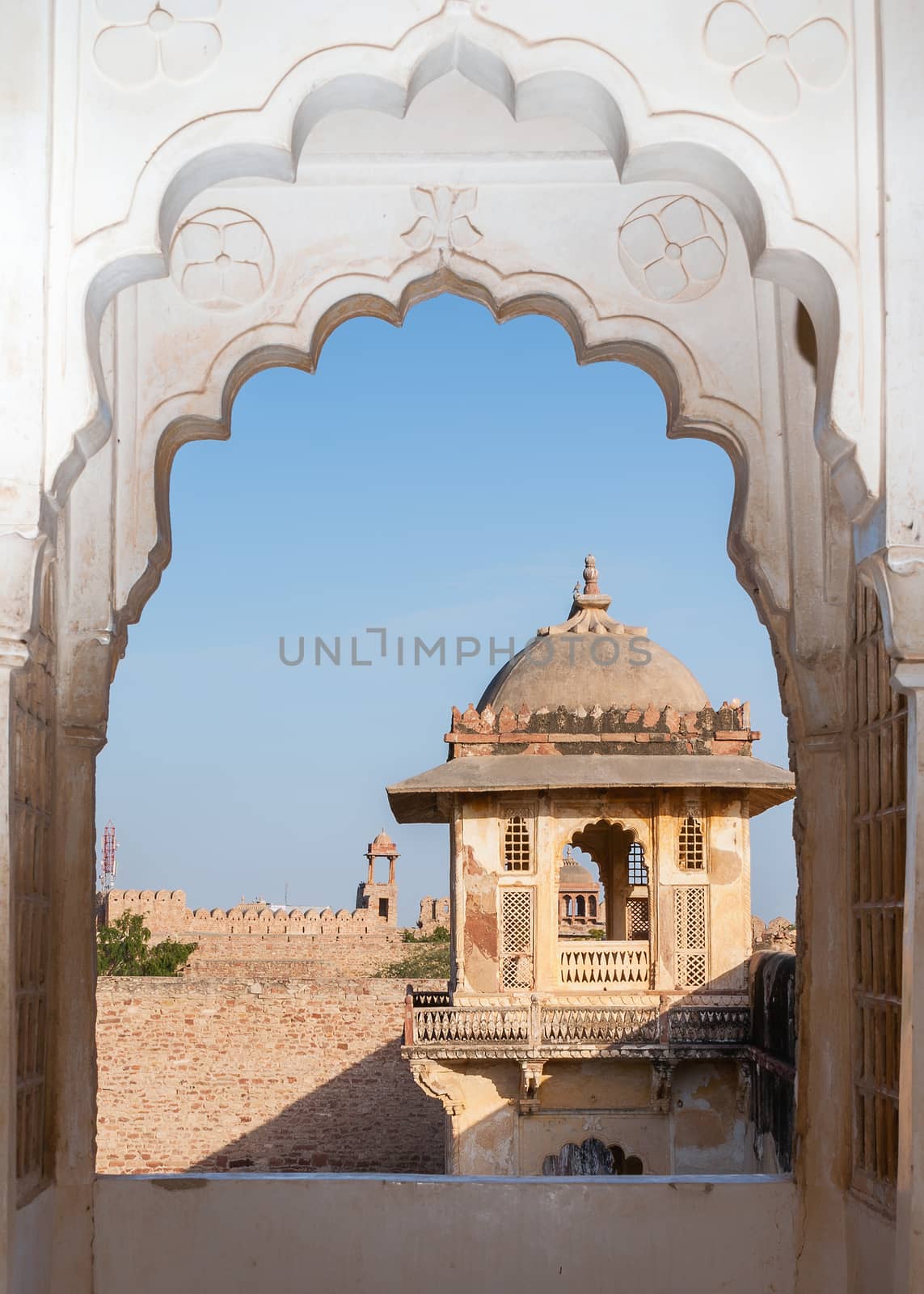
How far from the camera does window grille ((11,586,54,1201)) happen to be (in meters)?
4.43

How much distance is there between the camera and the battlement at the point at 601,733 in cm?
1920

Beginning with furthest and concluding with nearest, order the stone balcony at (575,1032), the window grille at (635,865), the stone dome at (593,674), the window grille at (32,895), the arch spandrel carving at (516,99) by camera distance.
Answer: the window grille at (635,865), the stone dome at (593,674), the stone balcony at (575,1032), the window grille at (32,895), the arch spandrel carving at (516,99)

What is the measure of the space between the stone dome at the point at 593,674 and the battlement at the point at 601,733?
17 centimetres

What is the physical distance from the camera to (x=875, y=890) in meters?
4.72

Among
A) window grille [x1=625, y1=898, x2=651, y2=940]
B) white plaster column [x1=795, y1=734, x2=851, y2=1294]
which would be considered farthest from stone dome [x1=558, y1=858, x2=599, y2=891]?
white plaster column [x1=795, y1=734, x2=851, y2=1294]

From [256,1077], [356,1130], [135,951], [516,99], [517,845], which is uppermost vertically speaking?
[516,99]

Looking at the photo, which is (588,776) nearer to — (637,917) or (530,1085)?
(530,1085)

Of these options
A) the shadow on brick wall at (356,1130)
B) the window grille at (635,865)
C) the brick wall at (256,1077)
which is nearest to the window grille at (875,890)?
the window grille at (635,865)

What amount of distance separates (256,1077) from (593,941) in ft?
24.6

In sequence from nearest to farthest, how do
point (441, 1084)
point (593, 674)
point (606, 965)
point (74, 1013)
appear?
point (74, 1013) < point (441, 1084) < point (606, 965) < point (593, 674)

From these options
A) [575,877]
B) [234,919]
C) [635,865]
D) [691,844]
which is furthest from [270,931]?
[691,844]

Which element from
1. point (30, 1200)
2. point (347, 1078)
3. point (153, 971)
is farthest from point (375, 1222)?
point (153, 971)

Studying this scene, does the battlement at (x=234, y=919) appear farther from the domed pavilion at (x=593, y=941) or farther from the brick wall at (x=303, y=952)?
the domed pavilion at (x=593, y=941)

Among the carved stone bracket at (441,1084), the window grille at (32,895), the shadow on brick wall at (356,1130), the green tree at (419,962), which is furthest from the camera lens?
the green tree at (419,962)
